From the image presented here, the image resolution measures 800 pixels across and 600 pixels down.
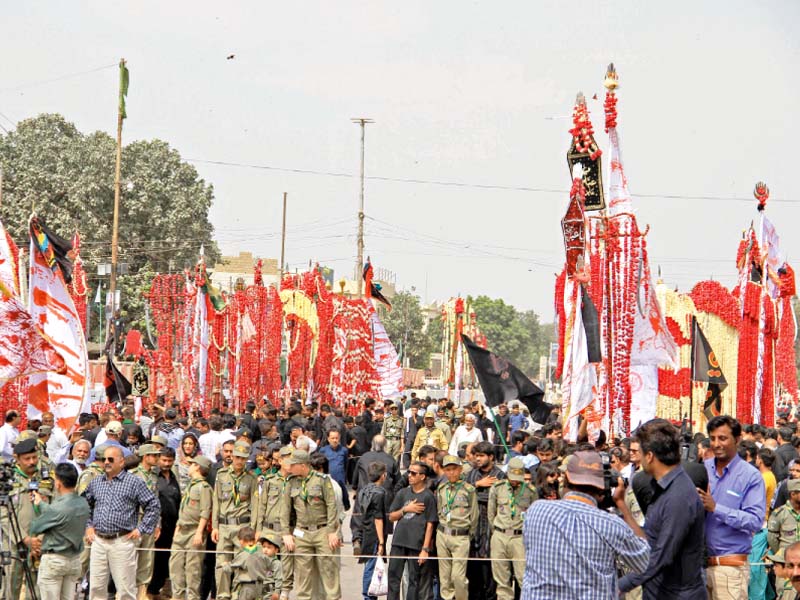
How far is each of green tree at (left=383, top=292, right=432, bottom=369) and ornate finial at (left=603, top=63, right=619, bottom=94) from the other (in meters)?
67.4

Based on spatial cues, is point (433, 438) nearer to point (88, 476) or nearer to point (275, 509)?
point (275, 509)

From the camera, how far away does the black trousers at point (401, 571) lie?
1153cm

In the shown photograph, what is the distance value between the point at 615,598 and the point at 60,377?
11431 millimetres

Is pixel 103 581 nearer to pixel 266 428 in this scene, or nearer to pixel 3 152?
pixel 266 428

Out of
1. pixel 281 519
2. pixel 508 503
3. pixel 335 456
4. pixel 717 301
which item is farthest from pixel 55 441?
pixel 717 301

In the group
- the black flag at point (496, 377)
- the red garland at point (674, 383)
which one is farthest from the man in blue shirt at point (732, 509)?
the red garland at point (674, 383)

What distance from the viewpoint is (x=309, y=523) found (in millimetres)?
11422

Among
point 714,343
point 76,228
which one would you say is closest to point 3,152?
point 76,228

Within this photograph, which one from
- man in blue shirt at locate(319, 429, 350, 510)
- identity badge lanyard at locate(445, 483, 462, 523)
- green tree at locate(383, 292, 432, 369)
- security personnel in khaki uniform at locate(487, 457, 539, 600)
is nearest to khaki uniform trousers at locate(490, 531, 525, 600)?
security personnel in khaki uniform at locate(487, 457, 539, 600)

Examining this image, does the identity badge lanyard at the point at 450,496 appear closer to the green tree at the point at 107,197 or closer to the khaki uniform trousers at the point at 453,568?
the khaki uniform trousers at the point at 453,568

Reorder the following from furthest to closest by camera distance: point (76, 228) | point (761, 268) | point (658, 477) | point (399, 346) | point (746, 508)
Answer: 1. point (399, 346)
2. point (76, 228)
3. point (761, 268)
4. point (746, 508)
5. point (658, 477)

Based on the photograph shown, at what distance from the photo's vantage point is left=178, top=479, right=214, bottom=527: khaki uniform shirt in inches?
472

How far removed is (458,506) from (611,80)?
751 centimetres

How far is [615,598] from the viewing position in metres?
5.71
